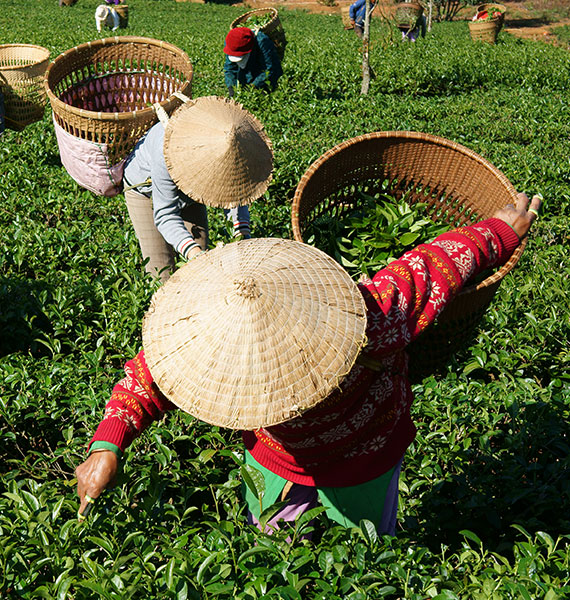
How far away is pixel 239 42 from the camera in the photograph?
691 cm

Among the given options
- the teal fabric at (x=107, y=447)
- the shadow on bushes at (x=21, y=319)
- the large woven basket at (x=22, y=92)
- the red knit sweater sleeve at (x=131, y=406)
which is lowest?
the shadow on bushes at (x=21, y=319)

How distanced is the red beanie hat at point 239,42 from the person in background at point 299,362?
5778mm

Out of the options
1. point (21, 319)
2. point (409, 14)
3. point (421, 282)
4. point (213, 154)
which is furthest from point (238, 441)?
point (409, 14)

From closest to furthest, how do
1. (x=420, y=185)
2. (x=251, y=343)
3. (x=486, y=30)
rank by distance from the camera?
(x=251, y=343), (x=420, y=185), (x=486, y=30)

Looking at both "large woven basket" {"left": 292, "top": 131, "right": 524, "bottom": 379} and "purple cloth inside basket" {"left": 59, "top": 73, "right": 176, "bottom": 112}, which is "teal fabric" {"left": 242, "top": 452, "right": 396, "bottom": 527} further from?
"purple cloth inside basket" {"left": 59, "top": 73, "right": 176, "bottom": 112}

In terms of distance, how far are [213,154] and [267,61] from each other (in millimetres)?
5535

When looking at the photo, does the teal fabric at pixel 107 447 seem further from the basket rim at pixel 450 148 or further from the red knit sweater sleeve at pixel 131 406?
the basket rim at pixel 450 148

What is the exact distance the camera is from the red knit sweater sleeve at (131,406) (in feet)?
5.08

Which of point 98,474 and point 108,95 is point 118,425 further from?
point 108,95

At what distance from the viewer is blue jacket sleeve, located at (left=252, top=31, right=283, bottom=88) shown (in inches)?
290

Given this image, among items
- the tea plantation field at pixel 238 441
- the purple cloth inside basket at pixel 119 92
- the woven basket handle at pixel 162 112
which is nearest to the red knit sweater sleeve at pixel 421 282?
the tea plantation field at pixel 238 441

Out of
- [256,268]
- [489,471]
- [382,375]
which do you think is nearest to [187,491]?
[382,375]

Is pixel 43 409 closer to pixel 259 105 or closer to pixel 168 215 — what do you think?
pixel 168 215

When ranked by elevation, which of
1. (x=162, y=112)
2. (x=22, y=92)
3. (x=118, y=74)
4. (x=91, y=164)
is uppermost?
(x=162, y=112)
